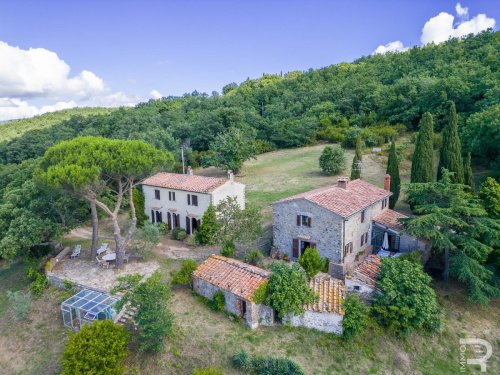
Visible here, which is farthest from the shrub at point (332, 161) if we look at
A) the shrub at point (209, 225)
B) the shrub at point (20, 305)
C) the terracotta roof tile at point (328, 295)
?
the shrub at point (20, 305)

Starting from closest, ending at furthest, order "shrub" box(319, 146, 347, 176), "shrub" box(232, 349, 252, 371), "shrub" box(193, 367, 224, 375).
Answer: "shrub" box(193, 367, 224, 375) < "shrub" box(232, 349, 252, 371) < "shrub" box(319, 146, 347, 176)

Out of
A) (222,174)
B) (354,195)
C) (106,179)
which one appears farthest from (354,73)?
(106,179)

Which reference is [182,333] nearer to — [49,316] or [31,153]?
[49,316]

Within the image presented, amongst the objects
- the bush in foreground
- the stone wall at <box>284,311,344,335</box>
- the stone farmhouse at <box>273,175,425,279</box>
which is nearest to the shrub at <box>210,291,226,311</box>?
the bush in foreground

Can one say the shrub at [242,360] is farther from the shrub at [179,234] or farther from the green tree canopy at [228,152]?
the green tree canopy at [228,152]

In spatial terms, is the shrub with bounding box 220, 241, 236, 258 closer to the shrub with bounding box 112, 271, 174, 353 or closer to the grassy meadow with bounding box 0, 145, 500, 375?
the grassy meadow with bounding box 0, 145, 500, 375

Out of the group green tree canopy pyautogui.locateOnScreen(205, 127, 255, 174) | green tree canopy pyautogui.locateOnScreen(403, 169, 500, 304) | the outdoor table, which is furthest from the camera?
green tree canopy pyautogui.locateOnScreen(205, 127, 255, 174)

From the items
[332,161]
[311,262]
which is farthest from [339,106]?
[311,262]

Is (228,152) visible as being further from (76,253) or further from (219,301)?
(219,301)
